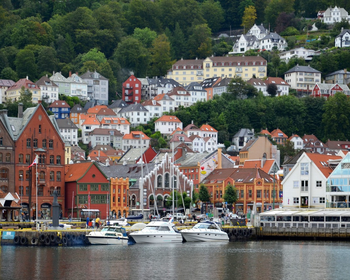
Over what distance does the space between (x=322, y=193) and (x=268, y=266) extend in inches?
1420

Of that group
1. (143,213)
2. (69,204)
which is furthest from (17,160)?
(143,213)

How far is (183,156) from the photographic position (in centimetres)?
15500

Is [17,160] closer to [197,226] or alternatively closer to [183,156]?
[197,226]

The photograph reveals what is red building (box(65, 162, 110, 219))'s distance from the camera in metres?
119

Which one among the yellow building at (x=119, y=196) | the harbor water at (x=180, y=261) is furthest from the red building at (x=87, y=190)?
the harbor water at (x=180, y=261)

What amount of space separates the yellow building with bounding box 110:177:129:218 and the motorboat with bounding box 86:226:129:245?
31.2m

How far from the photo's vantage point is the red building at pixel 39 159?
115 meters

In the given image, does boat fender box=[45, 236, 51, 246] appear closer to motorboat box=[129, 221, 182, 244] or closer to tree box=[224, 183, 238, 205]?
motorboat box=[129, 221, 182, 244]

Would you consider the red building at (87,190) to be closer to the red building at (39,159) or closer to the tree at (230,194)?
the red building at (39,159)

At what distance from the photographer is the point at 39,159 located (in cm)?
11775

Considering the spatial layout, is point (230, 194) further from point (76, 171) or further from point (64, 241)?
point (64, 241)

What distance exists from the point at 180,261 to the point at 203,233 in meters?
17.9

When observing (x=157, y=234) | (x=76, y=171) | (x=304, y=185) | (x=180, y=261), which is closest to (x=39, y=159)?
(x=76, y=171)

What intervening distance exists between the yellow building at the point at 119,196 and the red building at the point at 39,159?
699 cm
